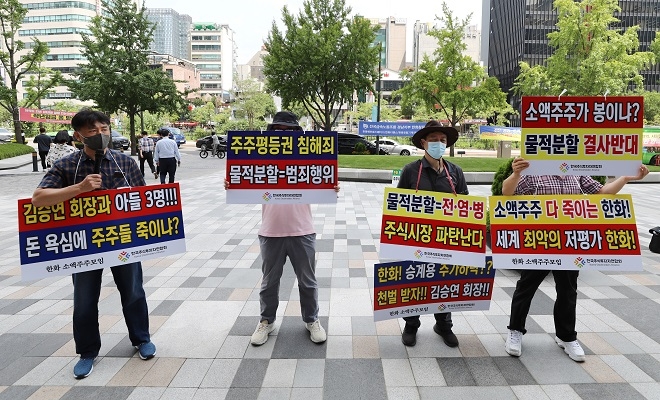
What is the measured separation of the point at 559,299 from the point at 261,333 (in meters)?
2.36

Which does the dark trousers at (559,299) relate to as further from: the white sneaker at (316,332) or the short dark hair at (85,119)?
the short dark hair at (85,119)

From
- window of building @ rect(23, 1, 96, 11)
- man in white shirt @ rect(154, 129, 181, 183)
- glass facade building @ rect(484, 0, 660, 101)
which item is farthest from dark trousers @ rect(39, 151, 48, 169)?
window of building @ rect(23, 1, 96, 11)

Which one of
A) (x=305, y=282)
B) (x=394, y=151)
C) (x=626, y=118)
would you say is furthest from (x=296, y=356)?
(x=394, y=151)

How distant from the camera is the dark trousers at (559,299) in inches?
127

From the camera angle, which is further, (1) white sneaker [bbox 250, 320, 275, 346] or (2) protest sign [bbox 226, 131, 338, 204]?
(1) white sneaker [bbox 250, 320, 275, 346]

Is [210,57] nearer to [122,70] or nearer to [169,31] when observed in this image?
[122,70]

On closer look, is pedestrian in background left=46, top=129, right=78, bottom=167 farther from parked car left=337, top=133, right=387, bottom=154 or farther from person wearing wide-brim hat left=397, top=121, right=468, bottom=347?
parked car left=337, top=133, right=387, bottom=154

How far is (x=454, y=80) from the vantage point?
22484mm

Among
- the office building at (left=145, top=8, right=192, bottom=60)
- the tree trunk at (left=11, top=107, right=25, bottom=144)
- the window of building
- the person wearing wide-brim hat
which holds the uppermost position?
the office building at (left=145, top=8, right=192, bottom=60)

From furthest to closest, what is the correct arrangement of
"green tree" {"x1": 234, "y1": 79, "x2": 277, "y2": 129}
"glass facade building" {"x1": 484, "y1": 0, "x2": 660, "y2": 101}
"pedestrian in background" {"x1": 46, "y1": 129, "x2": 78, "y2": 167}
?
"glass facade building" {"x1": 484, "y1": 0, "x2": 660, "y2": 101}
"green tree" {"x1": 234, "y1": 79, "x2": 277, "y2": 129}
"pedestrian in background" {"x1": 46, "y1": 129, "x2": 78, "y2": 167}

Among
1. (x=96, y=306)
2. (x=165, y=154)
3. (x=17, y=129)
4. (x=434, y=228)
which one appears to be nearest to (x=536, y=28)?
(x=17, y=129)

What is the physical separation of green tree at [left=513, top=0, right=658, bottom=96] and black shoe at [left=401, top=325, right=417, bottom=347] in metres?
22.0

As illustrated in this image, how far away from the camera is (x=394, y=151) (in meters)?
28.5

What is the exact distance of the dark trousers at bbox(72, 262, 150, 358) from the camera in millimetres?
2986
